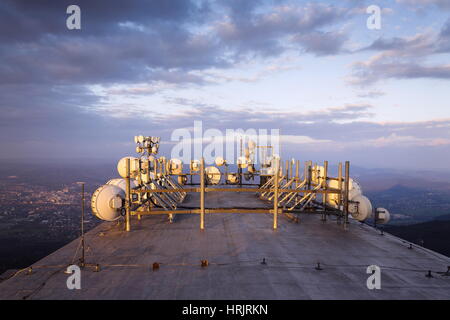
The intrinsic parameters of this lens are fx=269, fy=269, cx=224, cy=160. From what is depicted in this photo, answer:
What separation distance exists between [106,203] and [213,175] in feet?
79.5

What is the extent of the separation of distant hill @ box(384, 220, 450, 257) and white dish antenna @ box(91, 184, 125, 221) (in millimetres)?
76243

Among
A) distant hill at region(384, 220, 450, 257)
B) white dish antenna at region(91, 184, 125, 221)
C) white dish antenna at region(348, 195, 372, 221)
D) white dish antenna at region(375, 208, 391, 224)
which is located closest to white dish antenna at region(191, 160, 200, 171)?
white dish antenna at region(91, 184, 125, 221)

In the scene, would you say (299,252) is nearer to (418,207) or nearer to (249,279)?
(249,279)

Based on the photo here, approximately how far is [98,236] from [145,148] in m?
10.6

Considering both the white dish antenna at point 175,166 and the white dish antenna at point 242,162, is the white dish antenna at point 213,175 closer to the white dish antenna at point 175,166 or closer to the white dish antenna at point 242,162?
the white dish antenna at point 242,162

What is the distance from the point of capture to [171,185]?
2705 cm

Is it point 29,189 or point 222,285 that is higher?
point 222,285

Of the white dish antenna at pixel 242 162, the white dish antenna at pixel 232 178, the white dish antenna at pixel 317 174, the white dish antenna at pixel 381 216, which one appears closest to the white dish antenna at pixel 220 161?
the white dish antenna at pixel 232 178

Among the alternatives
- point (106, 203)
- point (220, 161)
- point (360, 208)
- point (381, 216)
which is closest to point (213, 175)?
point (220, 161)

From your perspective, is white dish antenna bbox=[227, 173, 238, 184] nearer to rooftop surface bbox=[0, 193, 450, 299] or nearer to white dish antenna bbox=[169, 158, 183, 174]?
white dish antenna bbox=[169, 158, 183, 174]

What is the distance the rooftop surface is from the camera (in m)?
8.50

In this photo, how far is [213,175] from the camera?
3988 cm
